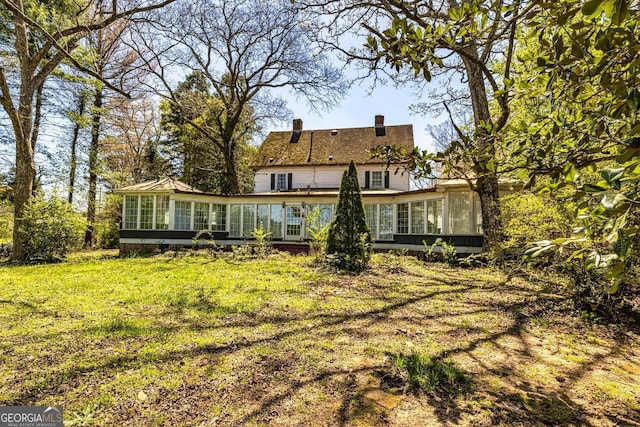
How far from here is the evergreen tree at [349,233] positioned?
9.33 metres

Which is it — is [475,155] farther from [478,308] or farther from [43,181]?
[43,181]

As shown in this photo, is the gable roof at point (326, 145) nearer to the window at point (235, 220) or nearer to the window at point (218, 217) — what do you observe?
the window at point (235, 220)

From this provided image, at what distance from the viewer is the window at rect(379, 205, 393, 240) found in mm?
16375

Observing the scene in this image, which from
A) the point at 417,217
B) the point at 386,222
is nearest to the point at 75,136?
the point at 386,222

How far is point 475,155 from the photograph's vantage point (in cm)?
279

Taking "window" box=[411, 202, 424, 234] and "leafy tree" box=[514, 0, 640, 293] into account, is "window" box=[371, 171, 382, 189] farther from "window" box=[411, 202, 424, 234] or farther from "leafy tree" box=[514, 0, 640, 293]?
"leafy tree" box=[514, 0, 640, 293]

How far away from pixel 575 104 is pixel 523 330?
341cm

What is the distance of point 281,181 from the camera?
2294 cm

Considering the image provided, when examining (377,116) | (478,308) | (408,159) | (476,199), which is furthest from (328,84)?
(408,159)

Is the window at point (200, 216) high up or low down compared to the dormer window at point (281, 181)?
down

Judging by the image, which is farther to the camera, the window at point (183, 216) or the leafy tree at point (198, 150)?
the leafy tree at point (198, 150)

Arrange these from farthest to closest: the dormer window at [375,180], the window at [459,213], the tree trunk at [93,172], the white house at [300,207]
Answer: the dormer window at [375,180]
the tree trunk at [93,172]
the white house at [300,207]
the window at [459,213]

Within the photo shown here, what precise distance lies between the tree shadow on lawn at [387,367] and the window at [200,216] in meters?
13.1

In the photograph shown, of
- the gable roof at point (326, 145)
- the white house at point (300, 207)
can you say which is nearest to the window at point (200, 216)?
the white house at point (300, 207)
